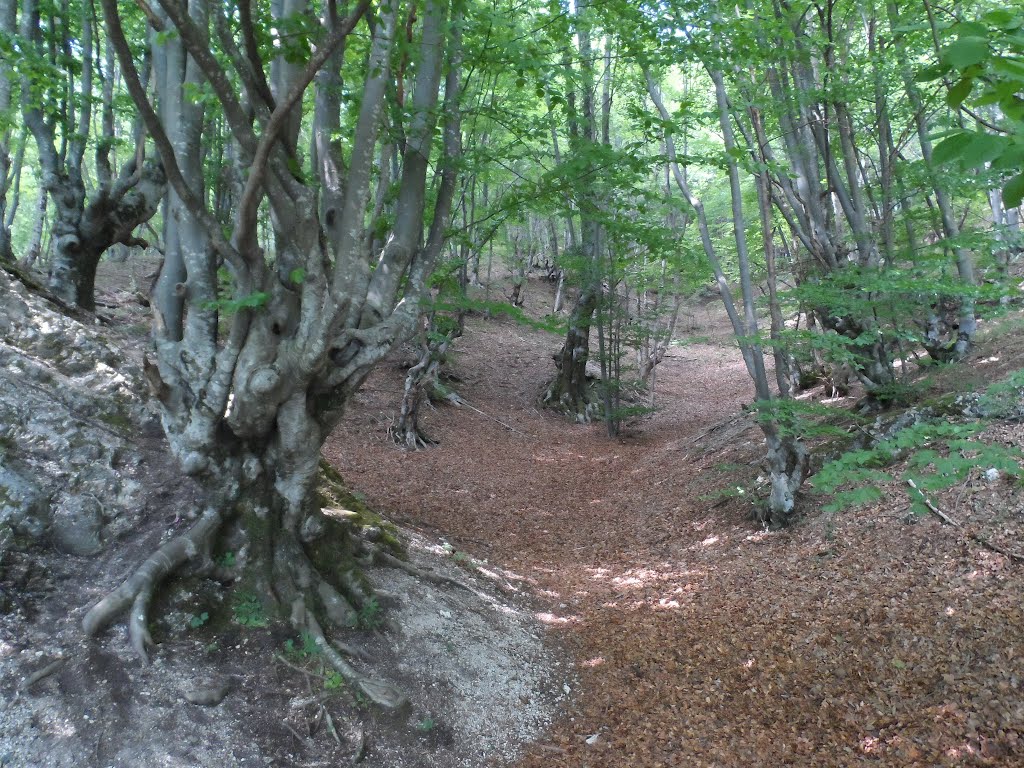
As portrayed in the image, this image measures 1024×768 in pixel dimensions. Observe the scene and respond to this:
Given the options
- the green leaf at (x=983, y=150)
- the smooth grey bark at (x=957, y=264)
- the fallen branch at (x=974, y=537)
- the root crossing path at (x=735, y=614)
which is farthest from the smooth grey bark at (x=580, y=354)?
the green leaf at (x=983, y=150)

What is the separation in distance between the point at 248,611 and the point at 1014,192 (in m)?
4.55

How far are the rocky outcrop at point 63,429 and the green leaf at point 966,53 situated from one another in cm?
509

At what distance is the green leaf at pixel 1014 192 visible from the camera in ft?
5.71

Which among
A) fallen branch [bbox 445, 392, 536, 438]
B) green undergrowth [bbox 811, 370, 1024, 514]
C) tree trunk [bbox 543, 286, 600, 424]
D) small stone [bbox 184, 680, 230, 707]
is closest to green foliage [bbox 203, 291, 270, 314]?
small stone [bbox 184, 680, 230, 707]

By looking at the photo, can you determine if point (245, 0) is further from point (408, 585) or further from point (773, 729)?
point (773, 729)

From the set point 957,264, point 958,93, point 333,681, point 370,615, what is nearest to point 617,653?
point 370,615

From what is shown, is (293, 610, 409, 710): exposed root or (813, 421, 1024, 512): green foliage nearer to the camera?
(813, 421, 1024, 512): green foliage

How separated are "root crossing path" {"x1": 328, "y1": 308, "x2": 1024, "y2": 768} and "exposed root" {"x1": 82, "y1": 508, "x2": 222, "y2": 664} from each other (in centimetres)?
253

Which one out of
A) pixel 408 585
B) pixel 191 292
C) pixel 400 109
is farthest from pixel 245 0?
pixel 408 585

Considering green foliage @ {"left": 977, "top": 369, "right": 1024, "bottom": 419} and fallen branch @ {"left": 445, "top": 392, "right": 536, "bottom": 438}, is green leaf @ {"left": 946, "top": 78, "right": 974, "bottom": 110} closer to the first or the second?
green foliage @ {"left": 977, "top": 369, "right": 1024, "bottom": 419}

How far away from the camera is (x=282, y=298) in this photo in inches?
174

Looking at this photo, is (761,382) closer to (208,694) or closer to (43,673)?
(208,694)

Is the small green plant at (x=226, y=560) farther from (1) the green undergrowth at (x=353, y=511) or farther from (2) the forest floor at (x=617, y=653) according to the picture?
(1) the green undergrowth at (x=353, y=511)

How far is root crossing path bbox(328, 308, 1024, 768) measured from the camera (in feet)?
12.7
